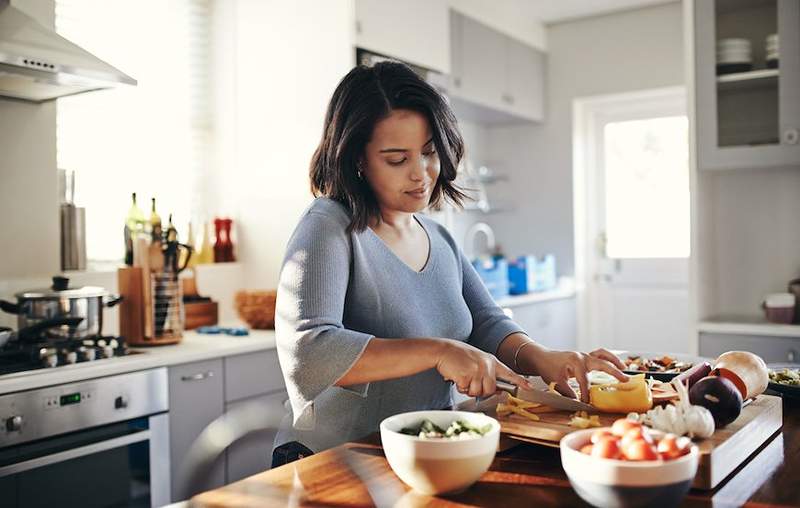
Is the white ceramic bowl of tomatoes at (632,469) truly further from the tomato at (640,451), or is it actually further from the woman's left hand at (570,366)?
the woman's left hand at (570,366)

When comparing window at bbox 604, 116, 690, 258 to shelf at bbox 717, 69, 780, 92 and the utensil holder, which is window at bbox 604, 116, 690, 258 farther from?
the utensil holder

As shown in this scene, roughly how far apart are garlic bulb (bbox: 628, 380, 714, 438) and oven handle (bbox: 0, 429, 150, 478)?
1.68 m

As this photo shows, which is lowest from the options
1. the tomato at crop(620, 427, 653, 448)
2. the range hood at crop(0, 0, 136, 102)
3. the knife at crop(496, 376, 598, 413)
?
the knife at crop(496, 376, 598, 413)

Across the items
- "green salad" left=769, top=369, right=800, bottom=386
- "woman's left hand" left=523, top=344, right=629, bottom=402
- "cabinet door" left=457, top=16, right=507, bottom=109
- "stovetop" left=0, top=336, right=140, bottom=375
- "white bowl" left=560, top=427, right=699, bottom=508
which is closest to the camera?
"white bowl" left=560, top=427, right=699, bottom=508

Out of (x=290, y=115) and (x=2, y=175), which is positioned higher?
(x=290, y=115)

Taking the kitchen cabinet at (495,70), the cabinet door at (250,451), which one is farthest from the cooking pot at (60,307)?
the kitchen cabinet at (495,70)

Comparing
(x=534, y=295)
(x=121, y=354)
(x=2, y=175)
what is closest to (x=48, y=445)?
(x=121, y=354)

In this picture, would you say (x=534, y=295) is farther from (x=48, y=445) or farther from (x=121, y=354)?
(x=48, y=445)

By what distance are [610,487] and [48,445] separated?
1.77 metres

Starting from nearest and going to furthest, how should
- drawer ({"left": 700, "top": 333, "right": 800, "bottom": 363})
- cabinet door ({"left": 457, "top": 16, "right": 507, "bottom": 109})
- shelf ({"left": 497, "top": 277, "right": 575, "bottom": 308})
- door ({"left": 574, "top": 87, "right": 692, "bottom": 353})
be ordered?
drawer ({"left": 700, "top": 333, "right": 800, "bottom": 363})
shelf ({"left": 497, "top": 277, "right": 575, "bottom": 308})
cabinet door ({"left": 457, "top": 16, "right": 507, "bottom": 109})
door ({"left": 574, "top": 87, "right": 692, "bottom": 353})

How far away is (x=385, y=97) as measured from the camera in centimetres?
152

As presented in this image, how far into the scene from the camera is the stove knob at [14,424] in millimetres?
2070

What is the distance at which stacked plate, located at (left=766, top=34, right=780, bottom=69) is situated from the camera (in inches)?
124

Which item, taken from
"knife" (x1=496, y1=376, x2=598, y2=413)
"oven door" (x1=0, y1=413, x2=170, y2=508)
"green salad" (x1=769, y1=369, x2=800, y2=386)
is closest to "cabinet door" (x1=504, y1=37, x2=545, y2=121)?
"oven door" (x1=0, y1=413, x2=170, y2=508)
